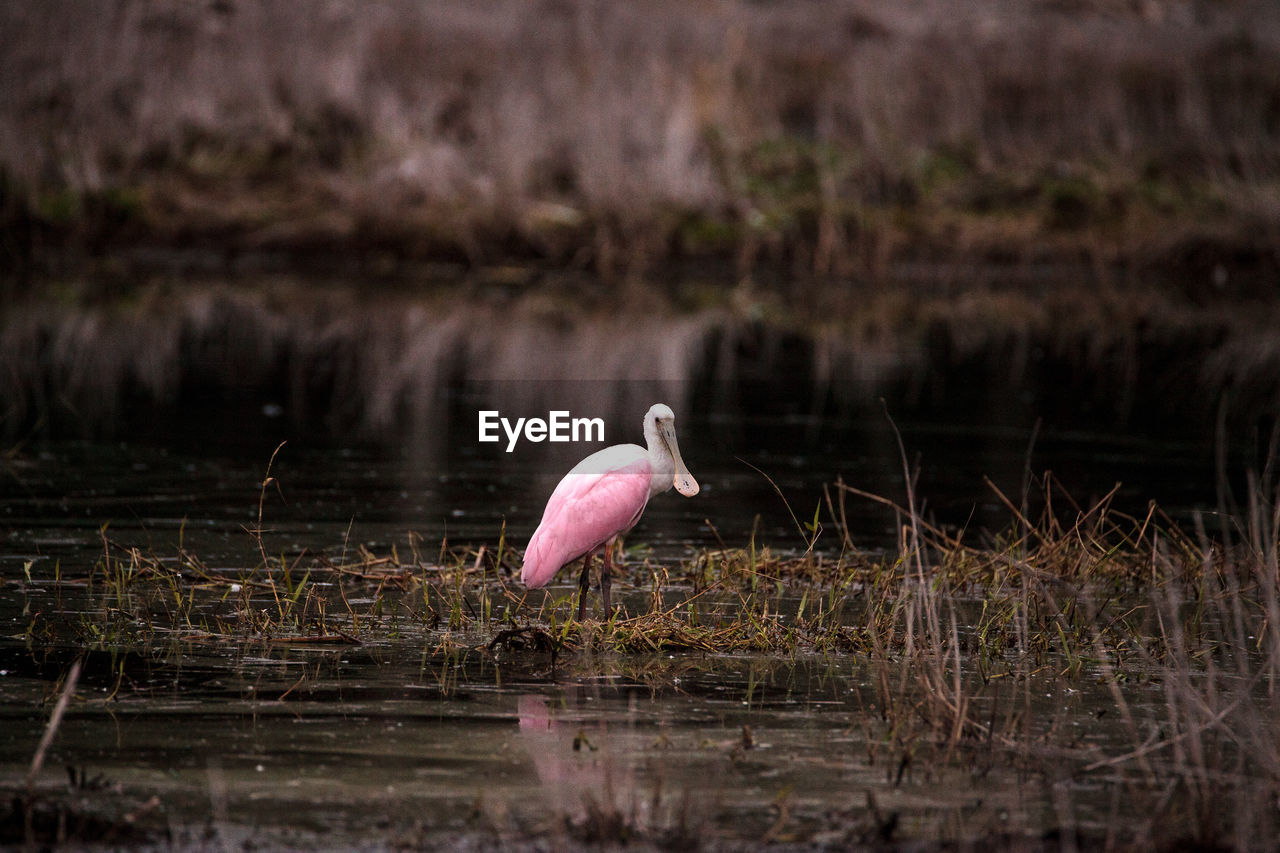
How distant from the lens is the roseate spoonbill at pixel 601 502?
27.5 feet

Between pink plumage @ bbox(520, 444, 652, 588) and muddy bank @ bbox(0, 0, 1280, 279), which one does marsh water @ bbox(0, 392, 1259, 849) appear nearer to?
pink plumage @ bbox(520, 444, 652, 588)

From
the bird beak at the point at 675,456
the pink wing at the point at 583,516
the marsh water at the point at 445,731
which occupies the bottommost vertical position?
the marsh water at the point at 445,731

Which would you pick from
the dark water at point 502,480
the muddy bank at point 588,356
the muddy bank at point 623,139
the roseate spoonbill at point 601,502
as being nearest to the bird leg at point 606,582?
the roseate spoonbill at point 601,502

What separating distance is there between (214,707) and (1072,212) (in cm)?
3112

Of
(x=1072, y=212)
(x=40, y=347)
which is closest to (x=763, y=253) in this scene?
(x=1072, y=212)

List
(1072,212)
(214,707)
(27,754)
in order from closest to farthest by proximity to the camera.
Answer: (27,754) < (214,707) < (1072,212)

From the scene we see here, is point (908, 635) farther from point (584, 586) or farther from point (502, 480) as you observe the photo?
point (502, 480)

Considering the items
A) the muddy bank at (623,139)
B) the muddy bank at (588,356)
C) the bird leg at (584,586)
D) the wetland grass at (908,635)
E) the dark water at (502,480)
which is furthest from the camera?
the muddy bank at (623,139)

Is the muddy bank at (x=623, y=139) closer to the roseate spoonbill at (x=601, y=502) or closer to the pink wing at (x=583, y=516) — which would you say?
the roseate spoonbill at (x=601, y=502)

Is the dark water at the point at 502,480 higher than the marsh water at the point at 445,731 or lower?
higher

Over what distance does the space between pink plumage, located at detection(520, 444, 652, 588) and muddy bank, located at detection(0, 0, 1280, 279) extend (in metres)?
23.4

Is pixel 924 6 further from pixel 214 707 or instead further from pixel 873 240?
pixel 214 707

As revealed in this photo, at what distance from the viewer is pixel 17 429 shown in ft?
48.9

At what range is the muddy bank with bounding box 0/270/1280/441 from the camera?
17.7 metres
